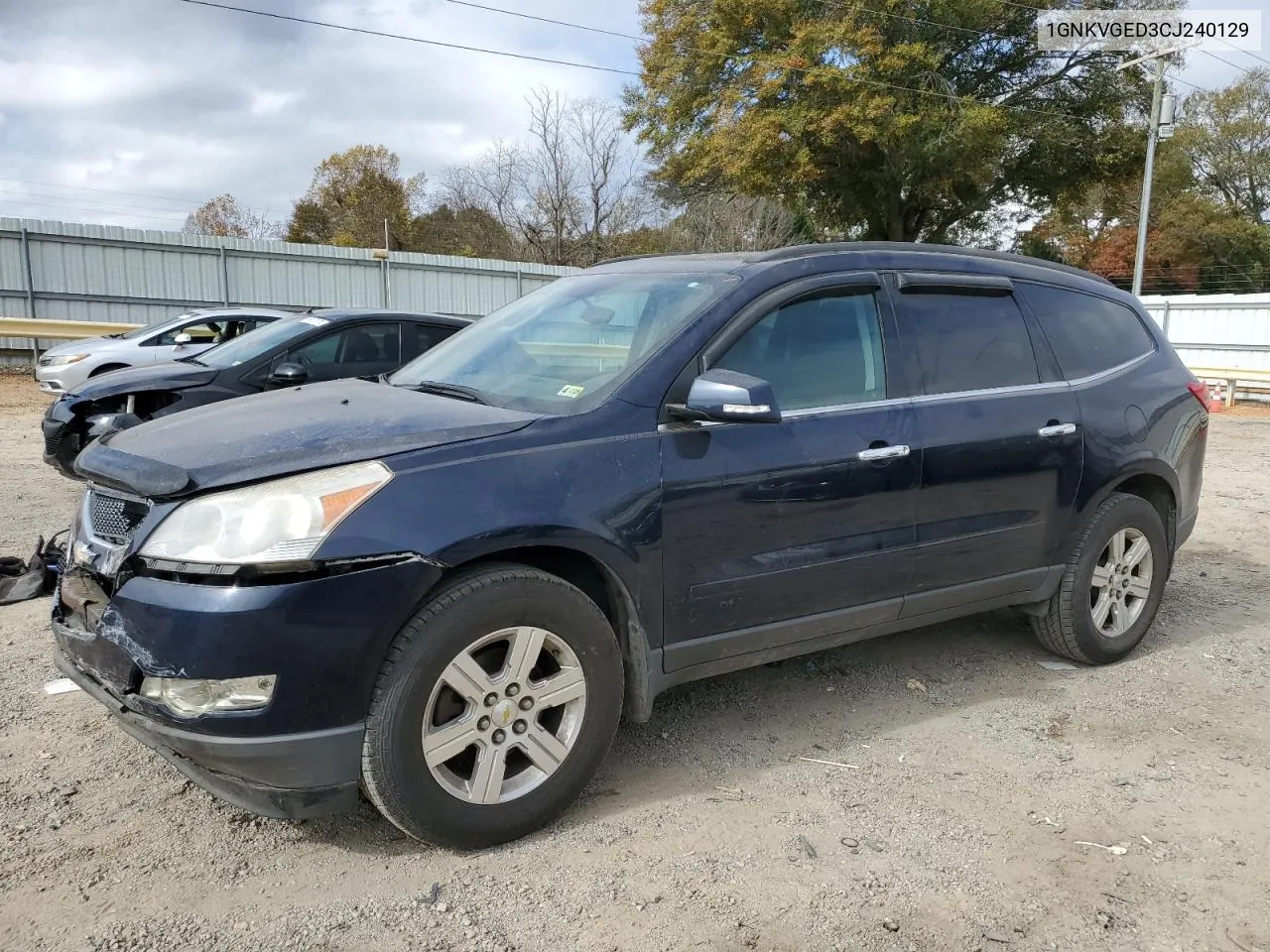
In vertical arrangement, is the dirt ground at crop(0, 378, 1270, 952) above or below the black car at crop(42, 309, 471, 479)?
below

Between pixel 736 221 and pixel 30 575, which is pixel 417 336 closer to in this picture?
pixel 30 575

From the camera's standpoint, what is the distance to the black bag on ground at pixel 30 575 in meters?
5.16

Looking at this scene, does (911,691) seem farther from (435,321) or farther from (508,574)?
(435,321)

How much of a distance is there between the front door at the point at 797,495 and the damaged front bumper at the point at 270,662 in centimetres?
97

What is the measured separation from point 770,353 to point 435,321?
548cm

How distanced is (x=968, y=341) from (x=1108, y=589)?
1432mm

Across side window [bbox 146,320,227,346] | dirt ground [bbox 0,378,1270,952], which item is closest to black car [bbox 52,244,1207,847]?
dirt ground [bbox 0,378,1270,952]

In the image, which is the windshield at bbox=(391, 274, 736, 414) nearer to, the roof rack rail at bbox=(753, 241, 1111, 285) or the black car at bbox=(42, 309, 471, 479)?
the roof rack rail at bbox=(753, 241, 1111, 285)

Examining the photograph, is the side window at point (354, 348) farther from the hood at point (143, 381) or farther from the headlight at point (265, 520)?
the headlight at point (265, 520)

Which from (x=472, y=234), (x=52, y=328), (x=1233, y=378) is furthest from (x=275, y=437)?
(x=472, y=234)

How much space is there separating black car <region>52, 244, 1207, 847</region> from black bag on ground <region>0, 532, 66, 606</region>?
239cm

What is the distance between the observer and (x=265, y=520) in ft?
8.55

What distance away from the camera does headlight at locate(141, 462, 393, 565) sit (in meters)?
2.57

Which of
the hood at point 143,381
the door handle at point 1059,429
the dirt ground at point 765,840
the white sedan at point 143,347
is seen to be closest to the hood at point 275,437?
the dirt ground at point 765,840
